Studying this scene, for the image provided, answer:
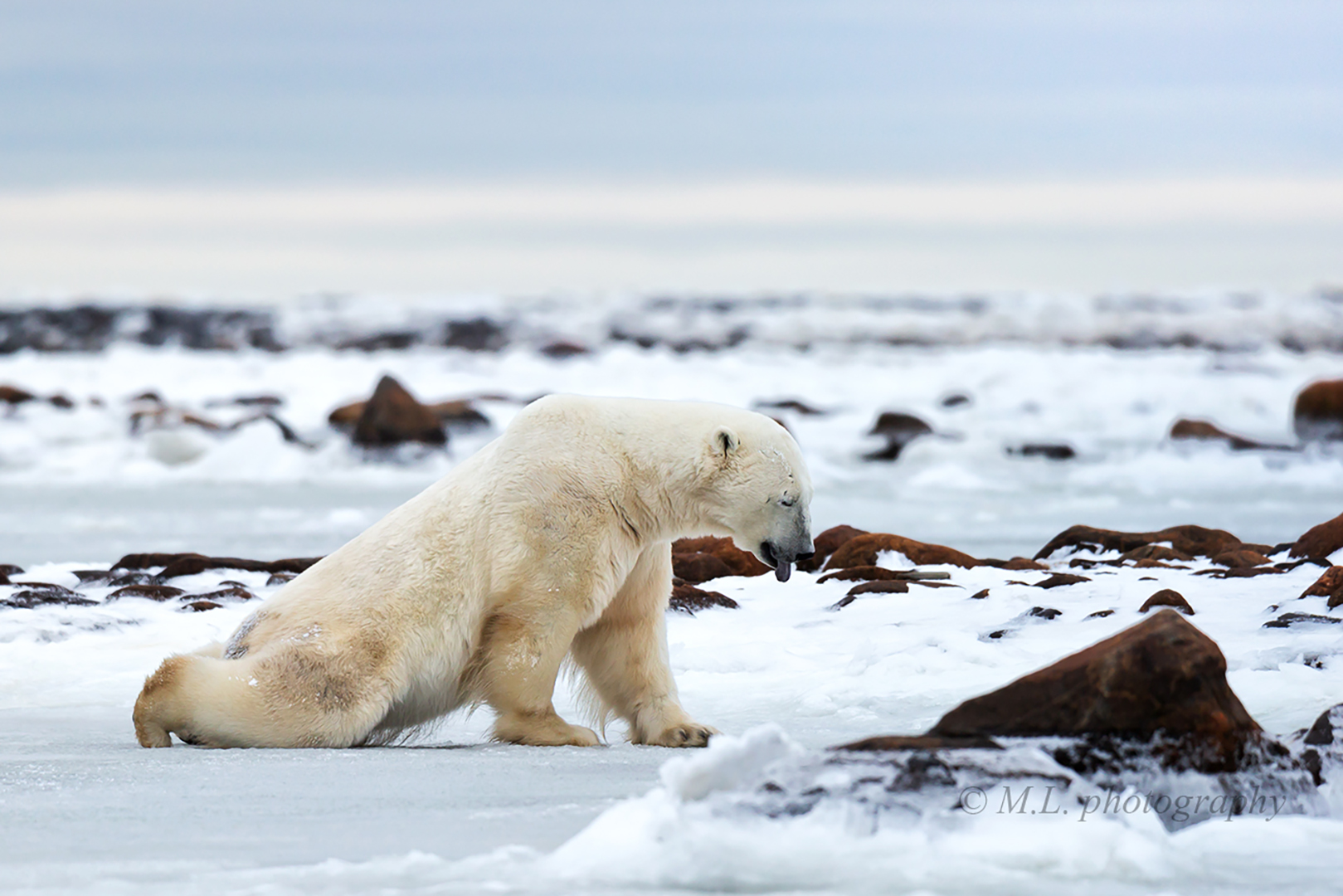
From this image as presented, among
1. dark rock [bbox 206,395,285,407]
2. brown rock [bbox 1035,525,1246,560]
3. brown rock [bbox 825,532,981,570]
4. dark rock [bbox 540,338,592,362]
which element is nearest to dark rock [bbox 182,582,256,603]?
brown rock [bbox 825,532,981,570]

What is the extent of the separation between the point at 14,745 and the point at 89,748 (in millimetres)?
260

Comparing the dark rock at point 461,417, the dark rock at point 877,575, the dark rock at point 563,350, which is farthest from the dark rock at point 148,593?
the dark rock at point 563,350

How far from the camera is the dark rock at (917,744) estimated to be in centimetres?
286

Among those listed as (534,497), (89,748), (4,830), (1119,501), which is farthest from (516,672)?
(1119,501)

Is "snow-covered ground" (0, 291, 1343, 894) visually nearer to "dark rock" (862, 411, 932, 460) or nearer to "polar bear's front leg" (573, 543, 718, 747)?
"polar bear's front leg" (573, 543, 718, 747)

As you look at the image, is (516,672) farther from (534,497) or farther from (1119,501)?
(1119,501)

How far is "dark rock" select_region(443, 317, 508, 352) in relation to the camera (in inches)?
1328

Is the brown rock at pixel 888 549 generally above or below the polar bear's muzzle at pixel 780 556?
below

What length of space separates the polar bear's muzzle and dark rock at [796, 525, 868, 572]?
2580mm

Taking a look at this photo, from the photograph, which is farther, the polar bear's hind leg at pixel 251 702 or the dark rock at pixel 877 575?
the dark rock at pixel 877 575

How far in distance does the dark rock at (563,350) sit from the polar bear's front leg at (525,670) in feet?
79.4

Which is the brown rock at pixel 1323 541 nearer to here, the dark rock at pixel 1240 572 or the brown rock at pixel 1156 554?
the dark rock at pixel 1240 572

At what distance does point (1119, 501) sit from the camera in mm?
13195

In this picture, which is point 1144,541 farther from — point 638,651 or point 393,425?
point 393,425
